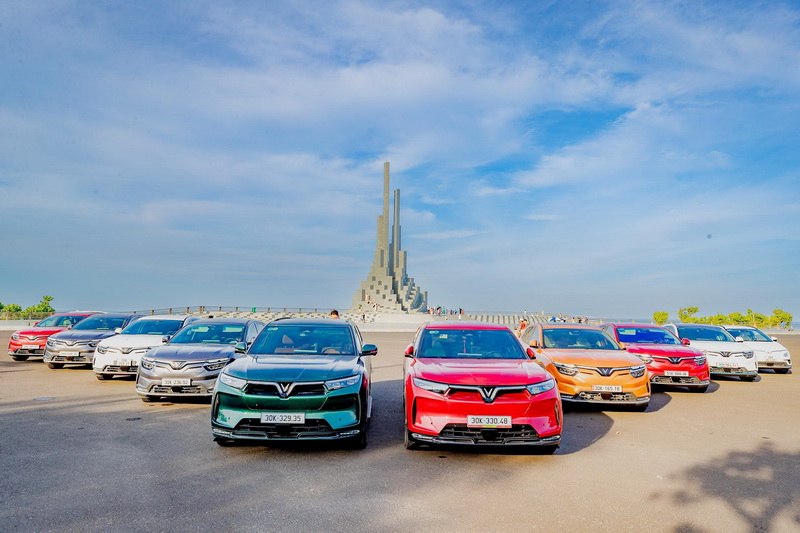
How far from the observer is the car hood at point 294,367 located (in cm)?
706

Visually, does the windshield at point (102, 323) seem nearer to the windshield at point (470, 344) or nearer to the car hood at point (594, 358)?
the windshield at point (470, 344)

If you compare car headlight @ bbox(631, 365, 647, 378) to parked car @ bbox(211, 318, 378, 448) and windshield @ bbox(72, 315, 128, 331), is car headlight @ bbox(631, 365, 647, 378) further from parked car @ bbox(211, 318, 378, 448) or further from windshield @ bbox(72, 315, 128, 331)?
windshield @ bbox(72, 315, 128, 331)

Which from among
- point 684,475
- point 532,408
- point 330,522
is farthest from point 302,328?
point 684,475

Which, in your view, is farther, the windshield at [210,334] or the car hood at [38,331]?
the car hood at [38,331]

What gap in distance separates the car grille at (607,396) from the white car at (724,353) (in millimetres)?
5820

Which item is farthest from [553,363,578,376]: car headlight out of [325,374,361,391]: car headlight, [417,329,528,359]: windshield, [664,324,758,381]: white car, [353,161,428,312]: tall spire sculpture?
[353,161,428,312]: tall spire sculpture

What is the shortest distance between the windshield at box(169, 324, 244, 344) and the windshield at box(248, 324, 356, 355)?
2777mm

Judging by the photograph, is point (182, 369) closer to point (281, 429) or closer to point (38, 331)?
point (281, 429)

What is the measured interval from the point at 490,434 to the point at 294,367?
2.48 m

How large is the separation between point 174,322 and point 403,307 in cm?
7183

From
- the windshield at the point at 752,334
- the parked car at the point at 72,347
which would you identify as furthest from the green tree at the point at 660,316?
the parked car at the point at 72,347

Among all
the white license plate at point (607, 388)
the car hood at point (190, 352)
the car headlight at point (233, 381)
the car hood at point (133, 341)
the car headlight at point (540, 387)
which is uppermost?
the car hood at point (133, 341)

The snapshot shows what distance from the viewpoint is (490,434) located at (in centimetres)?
662

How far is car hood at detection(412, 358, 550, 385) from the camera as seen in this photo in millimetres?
6949
